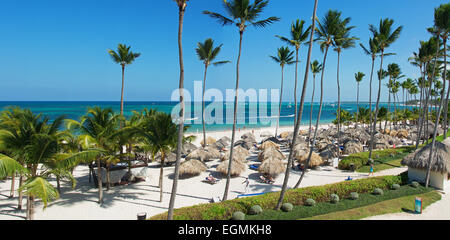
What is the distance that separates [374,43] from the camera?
60.1 feet

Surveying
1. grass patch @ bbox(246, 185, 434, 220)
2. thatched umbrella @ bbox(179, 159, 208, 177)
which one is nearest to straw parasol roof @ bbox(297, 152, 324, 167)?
grass patch @ bbox(246, 185, 434, 220)

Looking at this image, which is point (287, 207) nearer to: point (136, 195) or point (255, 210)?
point (255, 210)

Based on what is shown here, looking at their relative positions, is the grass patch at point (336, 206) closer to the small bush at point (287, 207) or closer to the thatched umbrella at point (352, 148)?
the small bush at point (287, 207)

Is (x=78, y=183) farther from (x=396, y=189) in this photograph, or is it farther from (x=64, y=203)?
(x=396, y=189)

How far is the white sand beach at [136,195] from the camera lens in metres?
10.3

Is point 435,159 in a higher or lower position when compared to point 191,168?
higher

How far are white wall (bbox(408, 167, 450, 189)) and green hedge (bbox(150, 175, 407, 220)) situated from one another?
101 centimetres

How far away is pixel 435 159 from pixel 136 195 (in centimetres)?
1880

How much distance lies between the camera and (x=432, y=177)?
43.1ft

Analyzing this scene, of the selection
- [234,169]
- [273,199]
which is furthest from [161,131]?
[273,199]

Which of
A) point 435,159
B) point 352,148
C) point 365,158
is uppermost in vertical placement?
point 435,159

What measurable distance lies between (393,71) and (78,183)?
3998cm

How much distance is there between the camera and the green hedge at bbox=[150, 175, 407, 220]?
27.6ft

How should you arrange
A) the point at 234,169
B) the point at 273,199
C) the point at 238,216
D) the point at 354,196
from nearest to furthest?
1. the point at 238,216
2. the point at 273,199
3. the point at 354,196
4. the point at 234,169
